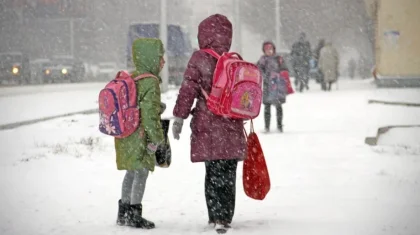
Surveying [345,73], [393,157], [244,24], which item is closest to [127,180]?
[393,157]

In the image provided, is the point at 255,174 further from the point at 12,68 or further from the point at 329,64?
the point at 12,68

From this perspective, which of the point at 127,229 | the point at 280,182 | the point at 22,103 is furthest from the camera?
the point at 22,103

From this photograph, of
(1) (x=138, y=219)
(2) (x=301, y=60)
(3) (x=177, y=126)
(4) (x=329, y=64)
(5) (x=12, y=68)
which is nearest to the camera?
(3) (x=177, y=126)

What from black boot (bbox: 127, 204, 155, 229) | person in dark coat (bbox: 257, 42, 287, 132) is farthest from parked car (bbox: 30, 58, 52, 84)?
black boot (bbox: 127, 204, 155, 229)

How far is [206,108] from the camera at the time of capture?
5.73 metres

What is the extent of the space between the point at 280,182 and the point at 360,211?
173cm

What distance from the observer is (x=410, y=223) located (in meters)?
6.06

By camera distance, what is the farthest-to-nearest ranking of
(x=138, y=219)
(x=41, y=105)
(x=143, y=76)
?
(x=41, y=105) < (x=138, y=219) < (x=143, y=76)

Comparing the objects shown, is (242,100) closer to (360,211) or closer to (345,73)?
(360,211)

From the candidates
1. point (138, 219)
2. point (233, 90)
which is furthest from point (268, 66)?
point (233, 90)

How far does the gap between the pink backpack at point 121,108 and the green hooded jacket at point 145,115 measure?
5 centimetres

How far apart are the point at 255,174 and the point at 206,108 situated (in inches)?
25.5

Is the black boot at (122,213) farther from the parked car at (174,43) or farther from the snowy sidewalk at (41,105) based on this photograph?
the parked car at (174,43)

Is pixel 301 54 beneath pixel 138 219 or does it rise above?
above
